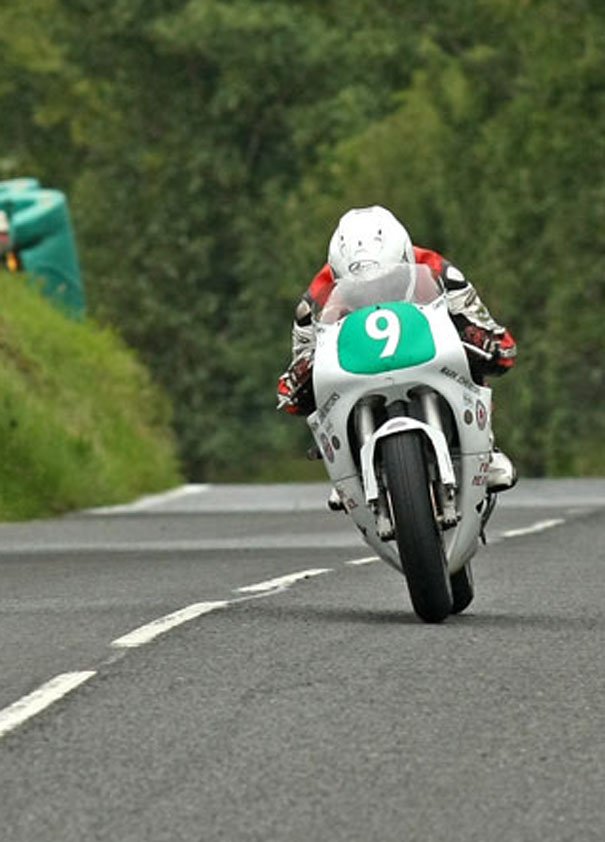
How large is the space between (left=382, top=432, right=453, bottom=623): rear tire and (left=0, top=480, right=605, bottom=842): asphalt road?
0.22 meters

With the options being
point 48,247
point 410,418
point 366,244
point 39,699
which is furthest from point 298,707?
point 48,247

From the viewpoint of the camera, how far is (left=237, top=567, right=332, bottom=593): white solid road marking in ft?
49.1

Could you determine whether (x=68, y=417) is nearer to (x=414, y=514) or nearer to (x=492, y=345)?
(x=492, y=345)

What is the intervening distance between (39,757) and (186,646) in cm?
277

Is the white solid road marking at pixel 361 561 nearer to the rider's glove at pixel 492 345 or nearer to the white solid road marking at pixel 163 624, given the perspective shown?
the white solid road marking at pixel 163 624

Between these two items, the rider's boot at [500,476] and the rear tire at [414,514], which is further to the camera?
the rider's boot at [500,476]

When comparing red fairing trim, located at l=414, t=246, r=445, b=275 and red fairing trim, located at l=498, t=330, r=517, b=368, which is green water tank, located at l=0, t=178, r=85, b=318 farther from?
red fairing trim, located at l=498, t=330, r=517, b=368

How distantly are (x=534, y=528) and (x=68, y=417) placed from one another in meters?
10.4

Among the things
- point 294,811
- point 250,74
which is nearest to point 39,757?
point 294,811

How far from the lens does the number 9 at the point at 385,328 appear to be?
1279 centimetres

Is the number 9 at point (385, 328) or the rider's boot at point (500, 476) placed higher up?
the number 9 at point (385, 328)

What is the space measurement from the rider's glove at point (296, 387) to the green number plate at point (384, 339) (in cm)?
41

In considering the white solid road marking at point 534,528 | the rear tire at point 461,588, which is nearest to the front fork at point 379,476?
the rear tire at point 461,588

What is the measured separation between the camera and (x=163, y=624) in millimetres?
12656
